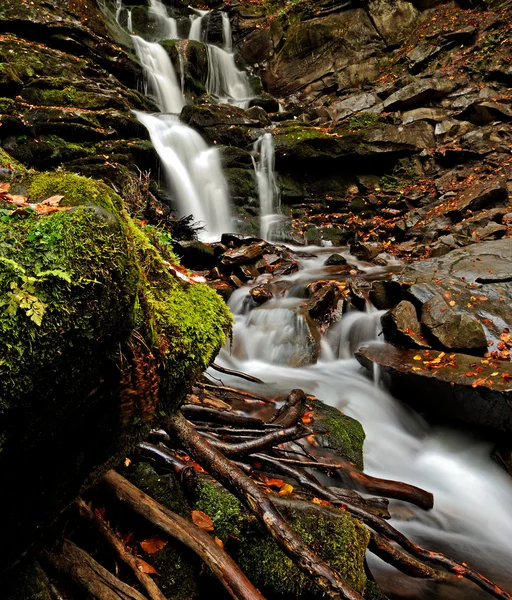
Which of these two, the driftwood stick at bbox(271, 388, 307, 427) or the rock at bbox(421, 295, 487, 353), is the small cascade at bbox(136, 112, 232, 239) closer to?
the rock at bbox(421, 295, 487, 353)

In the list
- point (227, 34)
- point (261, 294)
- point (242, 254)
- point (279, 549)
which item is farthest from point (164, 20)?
point (279, 549)

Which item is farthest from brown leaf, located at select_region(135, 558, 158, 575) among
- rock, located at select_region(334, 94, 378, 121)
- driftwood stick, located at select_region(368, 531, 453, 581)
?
rock, located at select_region(334, 94, 378, 121)

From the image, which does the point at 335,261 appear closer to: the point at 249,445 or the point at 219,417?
the point at 219,417

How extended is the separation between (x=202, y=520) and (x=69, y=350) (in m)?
1.43

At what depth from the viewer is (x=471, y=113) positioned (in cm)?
1516

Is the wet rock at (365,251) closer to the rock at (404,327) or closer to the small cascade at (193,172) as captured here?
the small cascade at (193,172)

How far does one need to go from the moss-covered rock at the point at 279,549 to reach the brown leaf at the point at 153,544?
11.6 inches

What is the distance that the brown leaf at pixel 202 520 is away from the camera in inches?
76.7

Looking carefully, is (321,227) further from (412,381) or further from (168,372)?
(168,372)

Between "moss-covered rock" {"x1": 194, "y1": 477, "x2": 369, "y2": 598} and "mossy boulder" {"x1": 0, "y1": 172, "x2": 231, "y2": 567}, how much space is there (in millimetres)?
873

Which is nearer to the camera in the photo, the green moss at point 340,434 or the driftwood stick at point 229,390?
the green moss at point 340,434

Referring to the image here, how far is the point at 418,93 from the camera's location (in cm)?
1644

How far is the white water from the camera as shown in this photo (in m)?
3.20

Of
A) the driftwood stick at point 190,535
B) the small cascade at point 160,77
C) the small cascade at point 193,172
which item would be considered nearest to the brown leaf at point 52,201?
the driftwood stick at point 190,535
